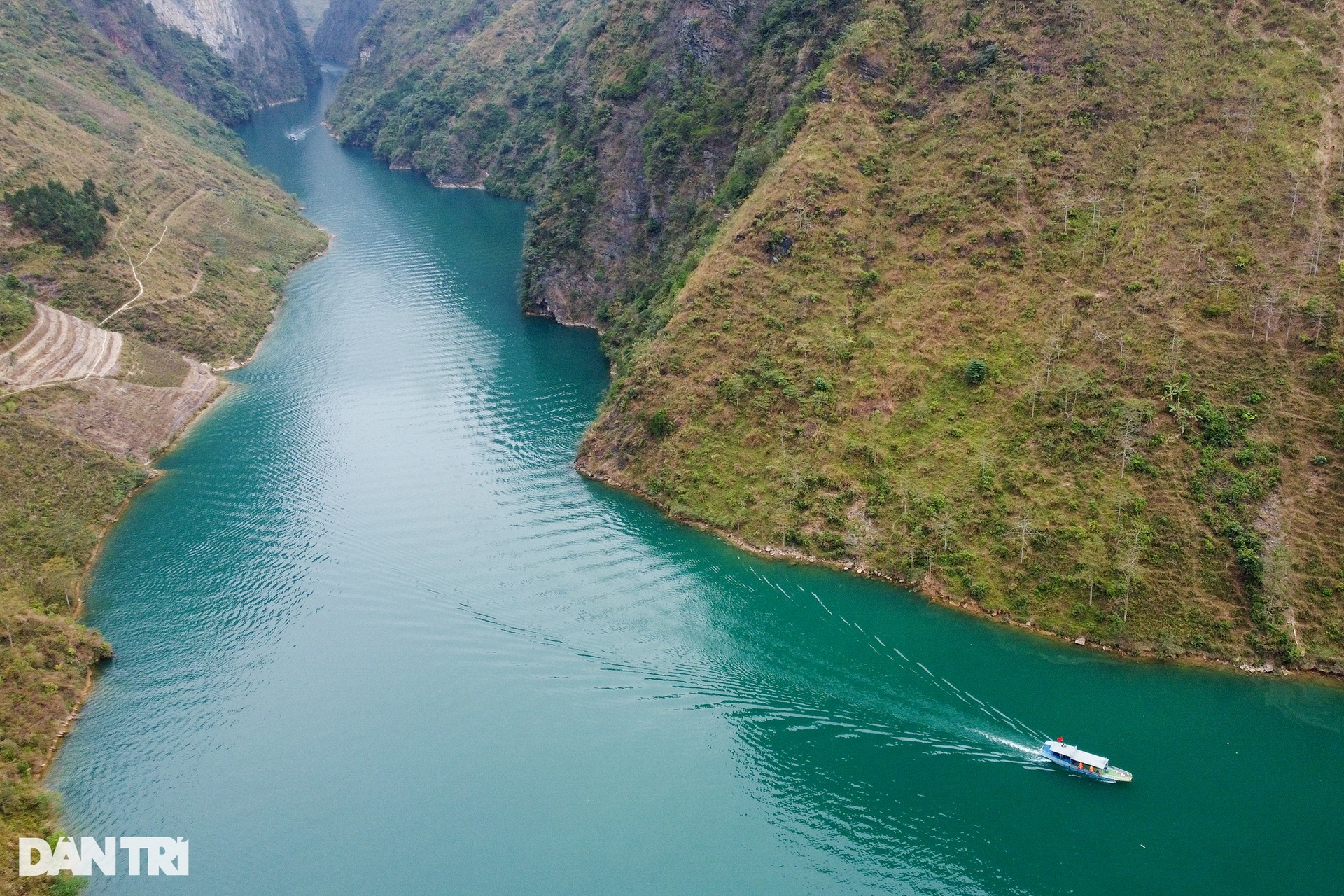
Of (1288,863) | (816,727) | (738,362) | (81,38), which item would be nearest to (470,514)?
(738,362)

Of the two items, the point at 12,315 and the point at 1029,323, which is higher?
the point at 1029,323

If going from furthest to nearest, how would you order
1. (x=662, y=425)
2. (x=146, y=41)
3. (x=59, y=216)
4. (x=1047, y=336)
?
(x=146, y=41) < (x=59, y=216) < (x=662, y=425) < (x=1047, y=336)

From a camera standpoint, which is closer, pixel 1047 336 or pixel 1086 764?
pixel 1086 764

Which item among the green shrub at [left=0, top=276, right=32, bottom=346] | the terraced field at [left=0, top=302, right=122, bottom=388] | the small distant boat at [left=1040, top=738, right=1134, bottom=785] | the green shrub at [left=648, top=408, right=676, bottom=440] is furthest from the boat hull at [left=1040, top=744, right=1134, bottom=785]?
the green shrub at [left=0, top=276, right=32, bottom=346]

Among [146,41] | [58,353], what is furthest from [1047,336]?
[146,41]

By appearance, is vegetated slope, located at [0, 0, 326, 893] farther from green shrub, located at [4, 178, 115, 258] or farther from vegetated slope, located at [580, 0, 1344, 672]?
vegetated slope, located at [580, 0, 1344, 672]

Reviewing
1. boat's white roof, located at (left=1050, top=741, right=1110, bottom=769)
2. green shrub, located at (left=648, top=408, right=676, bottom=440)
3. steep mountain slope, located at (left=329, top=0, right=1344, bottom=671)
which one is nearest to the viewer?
boat's white roof, located at (left=1050, top=741, right=1110, bottom=769)

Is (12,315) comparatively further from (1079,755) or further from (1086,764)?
(1086,764)
